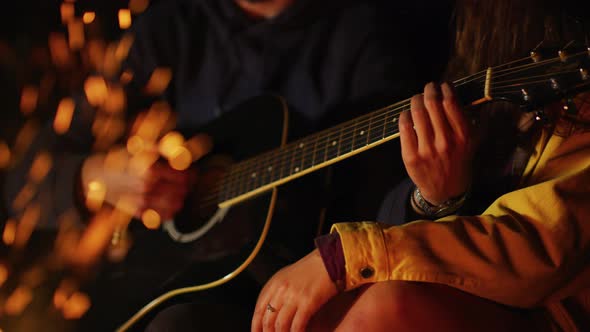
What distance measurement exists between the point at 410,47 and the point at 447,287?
0.72 meters

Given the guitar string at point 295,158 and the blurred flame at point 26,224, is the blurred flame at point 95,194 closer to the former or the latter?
the blurred flame at point 26,224

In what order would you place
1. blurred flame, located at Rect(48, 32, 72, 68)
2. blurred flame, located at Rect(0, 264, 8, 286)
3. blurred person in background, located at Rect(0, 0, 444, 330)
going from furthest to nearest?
blurred flame, located at Rect(48, 32, 72, 68) < blurred flame, located at Rect(0, 264, 8, 286) < blurred person in background, located at Rect(0, 0, 444, 330)

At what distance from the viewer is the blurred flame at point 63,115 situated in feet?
4.90

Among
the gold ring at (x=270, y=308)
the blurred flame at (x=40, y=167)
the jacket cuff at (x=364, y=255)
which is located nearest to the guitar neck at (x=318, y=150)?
the jacket cuff at (x=364, y=255)

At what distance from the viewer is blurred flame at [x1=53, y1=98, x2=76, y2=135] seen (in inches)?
58.8

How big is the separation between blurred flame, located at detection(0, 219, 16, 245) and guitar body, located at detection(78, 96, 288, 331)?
1.38 feet

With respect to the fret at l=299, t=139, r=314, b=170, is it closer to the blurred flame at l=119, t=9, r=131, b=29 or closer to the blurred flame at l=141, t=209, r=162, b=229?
the blurred flame at l=141, t=209, r=162, b=229

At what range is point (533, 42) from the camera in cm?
101

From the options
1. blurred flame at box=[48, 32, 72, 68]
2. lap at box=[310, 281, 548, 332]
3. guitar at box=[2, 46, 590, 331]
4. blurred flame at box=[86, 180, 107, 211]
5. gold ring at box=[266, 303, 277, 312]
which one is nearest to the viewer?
lap at box=[310, 281, 548, 332]

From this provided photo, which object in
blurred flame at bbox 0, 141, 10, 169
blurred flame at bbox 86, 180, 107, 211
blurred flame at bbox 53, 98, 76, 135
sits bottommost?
blurred flame at bbox 0, 141, 10, 169

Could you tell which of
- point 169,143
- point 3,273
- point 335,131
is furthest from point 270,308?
point 3,273

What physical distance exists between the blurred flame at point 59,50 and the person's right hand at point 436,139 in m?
1.16

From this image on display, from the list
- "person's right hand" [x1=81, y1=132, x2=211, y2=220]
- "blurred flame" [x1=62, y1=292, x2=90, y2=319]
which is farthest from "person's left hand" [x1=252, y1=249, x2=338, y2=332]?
"blurred flame" [x1=62, y1=292, x2=90, y2=319]

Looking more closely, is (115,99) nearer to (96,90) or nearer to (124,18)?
(96,90)
